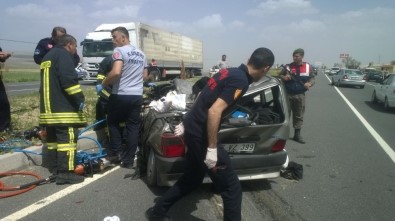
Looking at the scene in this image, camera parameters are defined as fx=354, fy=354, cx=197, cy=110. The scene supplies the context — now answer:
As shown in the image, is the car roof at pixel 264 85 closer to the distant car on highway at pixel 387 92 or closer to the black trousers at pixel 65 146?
the black trousers at pixel 65 146

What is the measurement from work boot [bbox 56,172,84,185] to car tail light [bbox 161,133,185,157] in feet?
4.68

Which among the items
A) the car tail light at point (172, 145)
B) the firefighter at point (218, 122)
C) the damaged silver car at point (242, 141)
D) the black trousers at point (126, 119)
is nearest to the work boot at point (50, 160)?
the black trousers at point (126, 119)

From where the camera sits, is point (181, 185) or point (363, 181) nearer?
point (181, 185)

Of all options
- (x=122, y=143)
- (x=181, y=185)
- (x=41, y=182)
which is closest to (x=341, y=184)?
(x=181, y=185)

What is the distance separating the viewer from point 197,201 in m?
4.16

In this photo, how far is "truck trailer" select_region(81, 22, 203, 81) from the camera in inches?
857

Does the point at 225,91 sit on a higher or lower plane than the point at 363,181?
higher

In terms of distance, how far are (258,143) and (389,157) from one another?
3.69 metres

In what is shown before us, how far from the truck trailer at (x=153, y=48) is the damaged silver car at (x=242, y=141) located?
34.1ft

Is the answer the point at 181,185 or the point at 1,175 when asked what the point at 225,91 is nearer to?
the point at 181,185

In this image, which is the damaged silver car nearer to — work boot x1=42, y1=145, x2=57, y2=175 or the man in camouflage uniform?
work boot x1=42, y1=145, x2=57, y2=175

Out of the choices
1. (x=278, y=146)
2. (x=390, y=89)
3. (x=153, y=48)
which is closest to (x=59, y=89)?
(x=278, y=146)

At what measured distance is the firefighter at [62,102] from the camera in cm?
452

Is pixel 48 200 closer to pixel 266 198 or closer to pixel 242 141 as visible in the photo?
pixel 242 141
